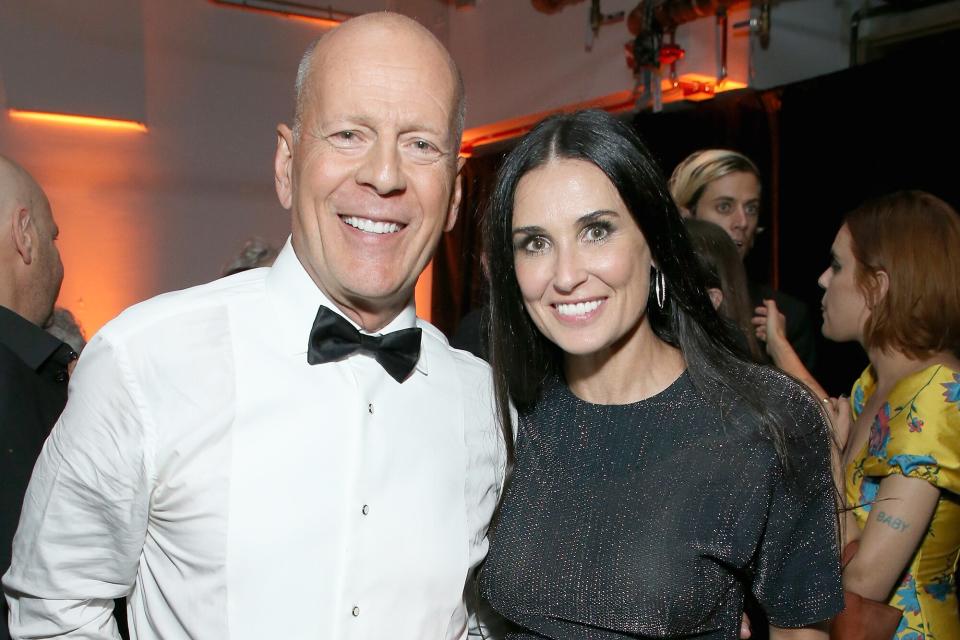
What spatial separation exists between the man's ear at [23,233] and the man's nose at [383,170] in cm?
130

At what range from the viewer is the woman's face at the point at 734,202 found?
128 inches

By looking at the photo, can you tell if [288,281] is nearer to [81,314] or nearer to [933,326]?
[933,326]

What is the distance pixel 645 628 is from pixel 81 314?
4699mm

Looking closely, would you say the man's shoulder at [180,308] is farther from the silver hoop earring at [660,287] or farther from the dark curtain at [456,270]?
the dark curtain at [456,270]

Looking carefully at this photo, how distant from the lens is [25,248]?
7.36ft

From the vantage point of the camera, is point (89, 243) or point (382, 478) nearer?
point (382, 478)

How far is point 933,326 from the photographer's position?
2232 mm

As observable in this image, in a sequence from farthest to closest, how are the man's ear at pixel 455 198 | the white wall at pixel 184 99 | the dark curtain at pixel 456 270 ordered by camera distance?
the dark curtain at pixel 456 270 → the white wall at pixel 184 99 → the man's ear at pixel 455 198

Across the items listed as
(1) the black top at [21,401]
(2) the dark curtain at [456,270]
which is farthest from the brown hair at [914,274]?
(2) the dark curtain at [456,270]

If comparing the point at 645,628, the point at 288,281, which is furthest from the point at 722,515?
the point at 288,281

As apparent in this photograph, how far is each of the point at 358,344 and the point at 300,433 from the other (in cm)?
17

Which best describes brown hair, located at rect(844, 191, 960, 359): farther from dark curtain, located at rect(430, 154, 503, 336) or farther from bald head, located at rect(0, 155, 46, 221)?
dark curtain, located at rect(430, 154, 503, 336)

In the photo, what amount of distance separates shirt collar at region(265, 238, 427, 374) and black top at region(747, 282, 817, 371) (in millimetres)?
2215

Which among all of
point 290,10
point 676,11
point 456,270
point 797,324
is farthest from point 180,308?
point 456,270
